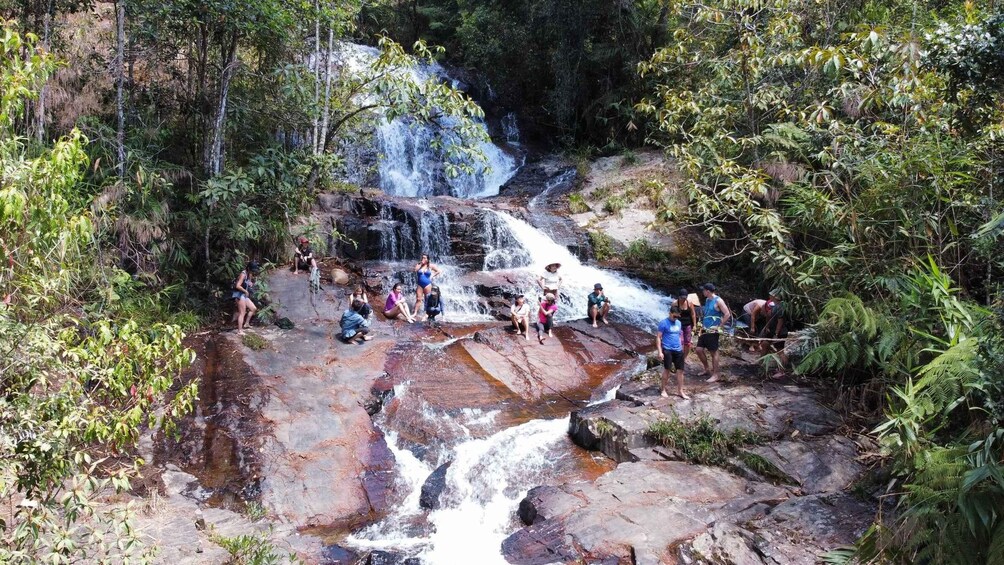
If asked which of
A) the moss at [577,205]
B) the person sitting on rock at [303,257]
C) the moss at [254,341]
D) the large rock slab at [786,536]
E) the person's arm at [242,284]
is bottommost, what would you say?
the large rock slab at [786,536]

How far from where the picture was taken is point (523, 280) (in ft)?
48.3

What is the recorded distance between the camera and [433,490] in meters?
7.63

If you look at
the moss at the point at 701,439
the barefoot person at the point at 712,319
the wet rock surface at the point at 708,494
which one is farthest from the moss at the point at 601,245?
the moss at the point at 701,439

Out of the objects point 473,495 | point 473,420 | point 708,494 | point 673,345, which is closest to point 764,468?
point 708,494

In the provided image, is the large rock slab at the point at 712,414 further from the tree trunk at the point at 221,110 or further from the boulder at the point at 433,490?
the tree trunk at the point at 221,110

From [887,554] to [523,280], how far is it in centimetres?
1045

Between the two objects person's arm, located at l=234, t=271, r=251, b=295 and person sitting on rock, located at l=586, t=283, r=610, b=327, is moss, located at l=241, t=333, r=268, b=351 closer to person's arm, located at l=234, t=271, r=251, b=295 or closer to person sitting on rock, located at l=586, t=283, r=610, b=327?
person's arm, located at l=234, t=271, r=251, b=295

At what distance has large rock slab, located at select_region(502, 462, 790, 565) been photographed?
20.4ft

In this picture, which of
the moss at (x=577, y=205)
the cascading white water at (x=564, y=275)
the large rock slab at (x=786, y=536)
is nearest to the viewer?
the large rock slab at (x=786, y=536)

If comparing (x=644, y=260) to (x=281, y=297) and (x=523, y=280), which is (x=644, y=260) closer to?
(x=523, y=280)

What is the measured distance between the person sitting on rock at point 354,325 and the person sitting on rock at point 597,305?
15.4ft

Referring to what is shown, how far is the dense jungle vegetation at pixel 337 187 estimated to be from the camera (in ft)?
13.7

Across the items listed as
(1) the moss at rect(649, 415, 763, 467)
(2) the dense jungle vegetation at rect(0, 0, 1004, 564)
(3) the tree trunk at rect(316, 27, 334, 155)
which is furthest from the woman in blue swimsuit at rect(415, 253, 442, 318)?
(1) the moss at rect(649, 415, 763, 467)

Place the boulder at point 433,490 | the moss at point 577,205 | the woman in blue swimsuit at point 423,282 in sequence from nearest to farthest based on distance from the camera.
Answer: the boulder at point 433,490 < the woman in blue swimsuit at point 423,282 < the moss at point 577,205
